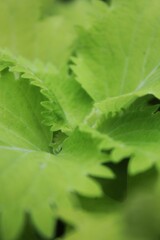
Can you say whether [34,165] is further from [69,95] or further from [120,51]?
[120,51]

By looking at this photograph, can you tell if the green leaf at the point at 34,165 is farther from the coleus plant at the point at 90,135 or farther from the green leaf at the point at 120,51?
the green leaf at the point at 120,51

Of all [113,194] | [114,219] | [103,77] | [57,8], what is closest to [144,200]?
[114,219]

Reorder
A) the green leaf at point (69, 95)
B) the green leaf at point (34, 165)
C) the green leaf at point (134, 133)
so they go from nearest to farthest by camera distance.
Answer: the green leaf at point (34, 165)
the green leaf at point (134, 133)
the green leaf at point (69, 95)

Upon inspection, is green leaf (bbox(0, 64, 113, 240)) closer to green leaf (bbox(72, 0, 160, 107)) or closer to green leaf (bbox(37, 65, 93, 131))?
green leaf (bbox(37, 65, 93, 131))

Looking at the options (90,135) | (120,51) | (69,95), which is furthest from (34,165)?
(120,51)

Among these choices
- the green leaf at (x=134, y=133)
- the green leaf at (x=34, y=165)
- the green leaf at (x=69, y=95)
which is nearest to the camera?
the green leaf at (x=34, y=165)

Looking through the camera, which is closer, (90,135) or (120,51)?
(90,135)

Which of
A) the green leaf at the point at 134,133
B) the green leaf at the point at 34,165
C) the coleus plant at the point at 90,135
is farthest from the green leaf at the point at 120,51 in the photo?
the green leaf at the point at 34,165

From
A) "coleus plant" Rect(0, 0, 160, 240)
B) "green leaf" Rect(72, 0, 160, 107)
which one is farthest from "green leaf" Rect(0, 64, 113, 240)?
"green leaf" Rect(72, 0, 160, 107)
